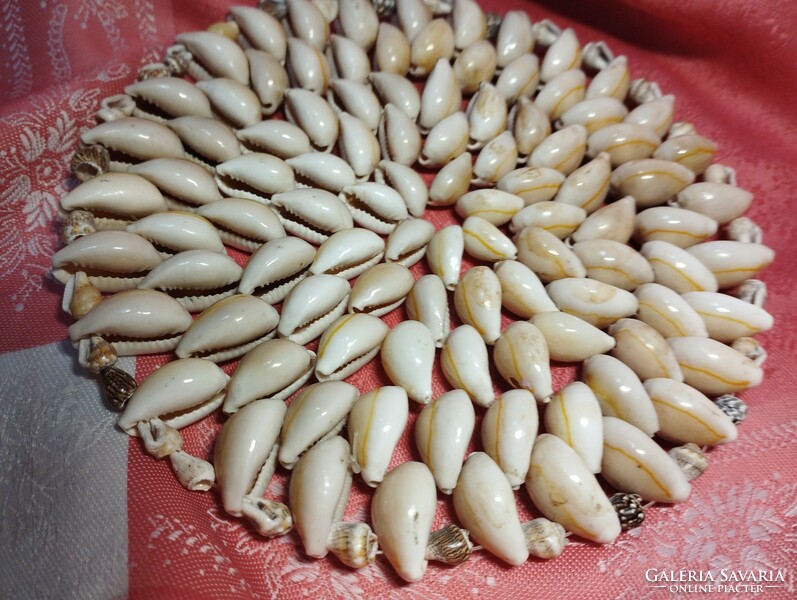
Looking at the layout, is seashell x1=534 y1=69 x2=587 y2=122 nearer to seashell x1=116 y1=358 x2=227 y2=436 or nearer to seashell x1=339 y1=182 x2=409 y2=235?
seashell x1=339 y1=182 x2=409 y2=235

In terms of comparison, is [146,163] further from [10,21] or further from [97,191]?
[10,21]

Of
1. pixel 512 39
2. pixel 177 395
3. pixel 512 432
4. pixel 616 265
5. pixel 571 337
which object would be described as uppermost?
pixel 512 39

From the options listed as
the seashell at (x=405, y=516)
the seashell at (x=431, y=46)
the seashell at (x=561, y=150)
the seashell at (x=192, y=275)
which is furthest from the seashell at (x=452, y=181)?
the seashell at (x=405, y=516)

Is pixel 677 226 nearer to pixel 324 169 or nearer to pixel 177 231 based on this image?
pixel 324 169

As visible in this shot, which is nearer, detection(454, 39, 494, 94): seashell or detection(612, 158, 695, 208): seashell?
detection(612, 158, 695, 208): seashell

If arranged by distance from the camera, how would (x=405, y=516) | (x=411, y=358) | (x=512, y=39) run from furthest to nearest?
(x=512, y=39) → (x=411, y=358) → (x=405, y=516)

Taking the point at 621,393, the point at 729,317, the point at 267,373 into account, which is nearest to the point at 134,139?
the point at 267,373

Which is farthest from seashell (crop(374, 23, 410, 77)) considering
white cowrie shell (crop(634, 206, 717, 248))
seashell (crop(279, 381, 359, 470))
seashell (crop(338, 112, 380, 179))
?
seashell (crop(279, 381, 359, 470))

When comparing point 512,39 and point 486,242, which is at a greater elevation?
point 512,39
